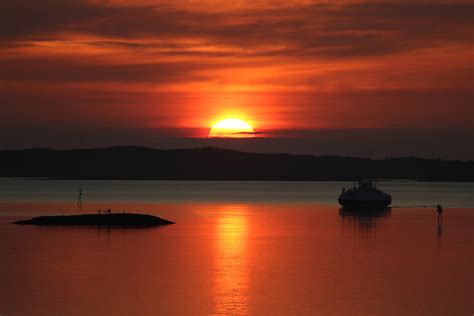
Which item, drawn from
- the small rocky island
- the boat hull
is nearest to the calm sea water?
the small rocky island

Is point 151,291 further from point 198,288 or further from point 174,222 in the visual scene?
point 174,222

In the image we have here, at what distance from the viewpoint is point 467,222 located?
108312 millimetres

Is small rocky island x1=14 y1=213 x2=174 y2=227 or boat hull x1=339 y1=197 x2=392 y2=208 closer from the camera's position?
small rocky island x1=14 y1=213 x2=174 y2=227

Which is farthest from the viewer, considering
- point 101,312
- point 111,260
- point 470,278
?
point 111,260

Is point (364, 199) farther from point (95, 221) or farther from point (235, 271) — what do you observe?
point (235, 271)

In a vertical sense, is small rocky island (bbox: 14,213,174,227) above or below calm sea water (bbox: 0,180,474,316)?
above

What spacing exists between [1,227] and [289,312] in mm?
55534

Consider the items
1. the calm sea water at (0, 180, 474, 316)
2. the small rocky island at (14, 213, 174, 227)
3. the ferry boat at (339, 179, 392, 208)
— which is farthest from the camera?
the ferry boat at (339, 179, 392, 208)

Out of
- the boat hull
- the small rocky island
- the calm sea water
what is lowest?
the calm sea water

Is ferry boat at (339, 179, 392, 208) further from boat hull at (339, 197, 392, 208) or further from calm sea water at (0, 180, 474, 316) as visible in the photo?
calm sea water at (0, 180, 474, 316)

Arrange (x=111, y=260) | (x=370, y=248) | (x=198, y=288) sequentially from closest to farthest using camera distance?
(x=198, y=288) < (x=111, y=260) < (x=370, y=248)

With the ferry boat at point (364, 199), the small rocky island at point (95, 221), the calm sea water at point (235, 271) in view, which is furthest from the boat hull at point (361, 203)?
the small rocky island at point (95, 221)

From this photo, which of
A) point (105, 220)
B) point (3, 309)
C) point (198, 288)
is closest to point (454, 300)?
point (198, 288)

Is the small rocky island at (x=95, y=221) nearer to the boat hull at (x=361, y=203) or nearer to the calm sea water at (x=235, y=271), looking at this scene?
the calm sea water at (x=235, y=271)
